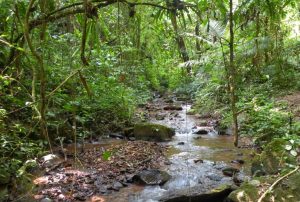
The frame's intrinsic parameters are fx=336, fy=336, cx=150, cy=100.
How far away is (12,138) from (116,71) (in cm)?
465

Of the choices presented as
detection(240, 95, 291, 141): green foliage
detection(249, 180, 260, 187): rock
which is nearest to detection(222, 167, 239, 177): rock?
detection(240, 95, 291, 141): green foliage

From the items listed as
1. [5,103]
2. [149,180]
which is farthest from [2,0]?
[149,180]

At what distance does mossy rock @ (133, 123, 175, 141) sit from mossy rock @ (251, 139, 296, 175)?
282 centimetres

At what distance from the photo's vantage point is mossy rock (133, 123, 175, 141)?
7426 millimetres

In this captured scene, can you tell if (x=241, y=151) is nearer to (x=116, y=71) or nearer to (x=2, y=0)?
(x=116, y=71)

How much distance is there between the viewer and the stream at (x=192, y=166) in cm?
443

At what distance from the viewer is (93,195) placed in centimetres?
439

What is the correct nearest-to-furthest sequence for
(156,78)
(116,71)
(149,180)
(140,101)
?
(149,180) → (116,71) → (140,101) → (156,78)

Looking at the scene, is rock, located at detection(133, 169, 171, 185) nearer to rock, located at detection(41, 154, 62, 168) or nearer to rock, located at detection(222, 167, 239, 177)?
rock, located at detection(222, 167, 239, 177)

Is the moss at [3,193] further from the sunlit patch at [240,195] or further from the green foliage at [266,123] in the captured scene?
the green foliage at [266,123]

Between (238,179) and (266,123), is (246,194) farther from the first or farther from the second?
(266,123)

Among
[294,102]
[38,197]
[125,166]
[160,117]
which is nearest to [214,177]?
[125,166]

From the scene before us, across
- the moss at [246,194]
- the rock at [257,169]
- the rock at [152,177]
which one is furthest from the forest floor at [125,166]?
the moss at [246,194]

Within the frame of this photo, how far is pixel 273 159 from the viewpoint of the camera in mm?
4625
